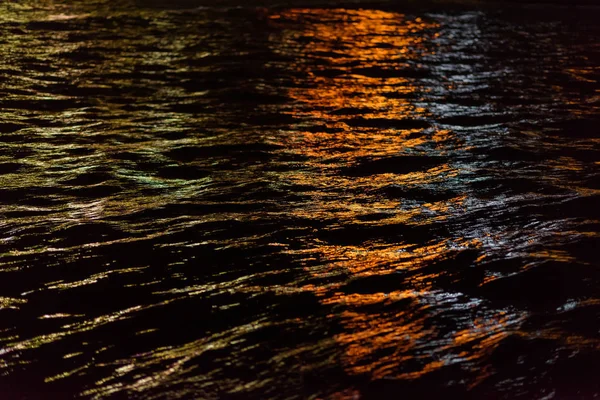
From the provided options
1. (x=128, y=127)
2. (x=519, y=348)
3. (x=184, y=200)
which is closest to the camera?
(x=519, y=348)

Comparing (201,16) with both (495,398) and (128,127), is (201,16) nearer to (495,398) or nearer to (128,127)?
(128,127)

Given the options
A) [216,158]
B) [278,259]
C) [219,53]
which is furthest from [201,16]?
[278,259]

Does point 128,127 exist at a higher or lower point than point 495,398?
higher

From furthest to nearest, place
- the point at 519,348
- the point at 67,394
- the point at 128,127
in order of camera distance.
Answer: the point at 128,127
the point at 519,348
the point at 67,394

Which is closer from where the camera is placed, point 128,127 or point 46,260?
point 46,260

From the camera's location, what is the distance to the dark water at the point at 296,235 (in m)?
3.92

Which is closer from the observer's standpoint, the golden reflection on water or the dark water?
the dark water

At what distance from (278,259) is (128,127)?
4.68 m

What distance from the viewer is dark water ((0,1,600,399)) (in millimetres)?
3920

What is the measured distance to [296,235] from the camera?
224 inches

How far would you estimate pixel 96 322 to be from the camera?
4.35 meters

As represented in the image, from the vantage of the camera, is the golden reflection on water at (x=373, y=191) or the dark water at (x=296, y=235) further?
the golden reflection on water at (x=373, y=191)

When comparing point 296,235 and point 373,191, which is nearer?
point 296,235

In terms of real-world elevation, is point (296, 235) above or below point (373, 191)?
below
